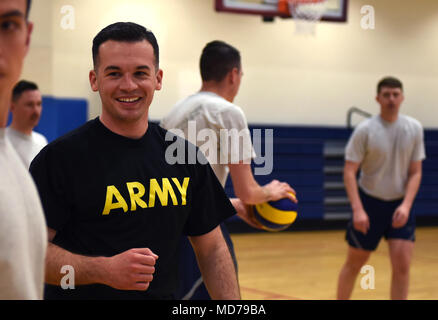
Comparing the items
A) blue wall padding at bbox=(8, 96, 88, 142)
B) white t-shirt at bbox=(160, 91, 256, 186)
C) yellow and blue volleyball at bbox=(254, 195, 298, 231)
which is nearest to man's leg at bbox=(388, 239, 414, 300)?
yellow and blue volleyball at bbox=(254, 195, 298, 231)

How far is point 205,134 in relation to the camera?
3.48 meters

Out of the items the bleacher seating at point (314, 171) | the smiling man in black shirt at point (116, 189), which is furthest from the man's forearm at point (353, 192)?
the bleacher seating at point (314, 171)

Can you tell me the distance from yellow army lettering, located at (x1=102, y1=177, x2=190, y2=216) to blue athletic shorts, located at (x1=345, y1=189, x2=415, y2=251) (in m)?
3.23

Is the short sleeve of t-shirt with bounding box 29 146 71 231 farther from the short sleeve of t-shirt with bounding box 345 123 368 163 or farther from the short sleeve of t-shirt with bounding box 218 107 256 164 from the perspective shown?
the short sleeve of t-shirt with bounding box 345 123 368 163

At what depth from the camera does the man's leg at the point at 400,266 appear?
4.91 meters

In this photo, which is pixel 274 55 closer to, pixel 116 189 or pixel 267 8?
pixel 267 8

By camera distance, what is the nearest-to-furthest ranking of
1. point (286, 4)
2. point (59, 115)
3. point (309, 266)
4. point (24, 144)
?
1. point (24, 144)
2. point (309, 266)
3. point (286, 4)
4. point (59, 115)

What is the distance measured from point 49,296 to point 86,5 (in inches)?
307

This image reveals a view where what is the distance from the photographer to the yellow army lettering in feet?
6.55

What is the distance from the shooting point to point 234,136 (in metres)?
3.44

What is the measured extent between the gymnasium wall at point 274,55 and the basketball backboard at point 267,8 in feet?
6.22

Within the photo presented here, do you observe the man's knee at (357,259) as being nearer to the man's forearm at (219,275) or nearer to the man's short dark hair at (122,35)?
the man's forearm at (219,275)

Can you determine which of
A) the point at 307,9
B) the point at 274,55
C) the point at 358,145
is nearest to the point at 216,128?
the point at 358,145

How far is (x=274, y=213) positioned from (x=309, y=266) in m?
4.10
